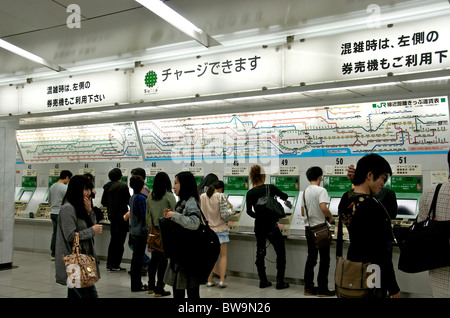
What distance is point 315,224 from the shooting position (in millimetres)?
5203

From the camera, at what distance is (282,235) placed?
559cm

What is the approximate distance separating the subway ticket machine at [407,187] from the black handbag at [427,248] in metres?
2.70

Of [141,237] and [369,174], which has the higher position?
[369,174]

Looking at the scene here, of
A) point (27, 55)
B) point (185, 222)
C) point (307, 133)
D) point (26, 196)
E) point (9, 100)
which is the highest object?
point (27, 55)

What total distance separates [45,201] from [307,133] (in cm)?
531

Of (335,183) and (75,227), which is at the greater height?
(335,183)

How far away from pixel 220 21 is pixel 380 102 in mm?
2178

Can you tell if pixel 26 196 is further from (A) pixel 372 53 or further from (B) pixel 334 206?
(A) pixel 372 53

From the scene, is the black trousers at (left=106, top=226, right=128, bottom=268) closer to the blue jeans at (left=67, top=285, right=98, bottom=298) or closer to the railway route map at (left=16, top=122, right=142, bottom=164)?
the railway route map at (left=16, top=122, right=142, bottom=164)

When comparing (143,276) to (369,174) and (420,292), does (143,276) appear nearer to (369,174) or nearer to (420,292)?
(420,292)

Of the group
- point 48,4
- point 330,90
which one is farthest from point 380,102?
point 48,4

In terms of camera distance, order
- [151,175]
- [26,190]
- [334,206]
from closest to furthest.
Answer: [334,206], [151,175], [26,190]

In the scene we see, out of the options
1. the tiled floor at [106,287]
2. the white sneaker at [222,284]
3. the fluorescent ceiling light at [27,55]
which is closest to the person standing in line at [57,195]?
the tiled floor at [106,287]

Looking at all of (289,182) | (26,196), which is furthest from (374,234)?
(26,196)
